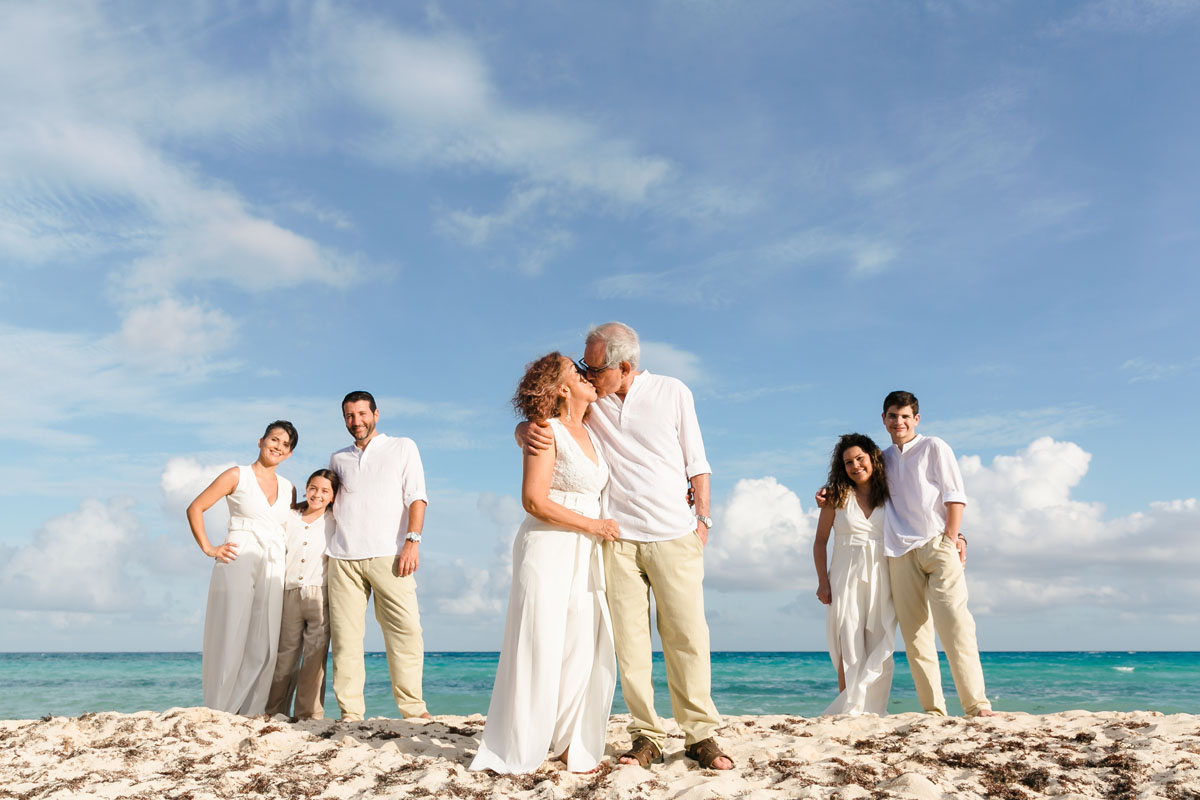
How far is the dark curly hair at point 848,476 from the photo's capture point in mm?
6555

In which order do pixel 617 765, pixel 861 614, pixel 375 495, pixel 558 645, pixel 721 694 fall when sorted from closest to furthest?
pixel 558 645, pixel 617 765, pixel 375 495, pixel 861 614, pixel 721 694

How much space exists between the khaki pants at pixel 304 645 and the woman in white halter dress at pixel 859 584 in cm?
385

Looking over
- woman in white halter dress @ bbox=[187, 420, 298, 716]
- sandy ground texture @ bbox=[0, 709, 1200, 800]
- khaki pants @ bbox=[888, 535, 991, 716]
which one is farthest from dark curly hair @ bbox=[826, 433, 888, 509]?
woman in white halter dress @ bbox=[187, 420, 298, 716]

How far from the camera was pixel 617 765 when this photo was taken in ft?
14.4

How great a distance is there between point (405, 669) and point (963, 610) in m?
4.05

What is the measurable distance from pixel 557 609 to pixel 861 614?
3.21 m

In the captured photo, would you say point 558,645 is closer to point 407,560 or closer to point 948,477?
point 407,560

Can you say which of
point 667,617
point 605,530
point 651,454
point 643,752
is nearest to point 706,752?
point 643,752

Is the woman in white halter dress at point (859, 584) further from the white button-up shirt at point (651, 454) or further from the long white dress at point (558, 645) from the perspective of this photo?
the long white dress at point (558, 645)

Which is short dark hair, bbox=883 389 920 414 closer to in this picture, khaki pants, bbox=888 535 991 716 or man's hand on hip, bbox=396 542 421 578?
khaki pants, bbox=888 535 991 716

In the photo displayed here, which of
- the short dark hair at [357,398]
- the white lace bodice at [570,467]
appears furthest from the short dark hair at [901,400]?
the short dark hair at [357,398]

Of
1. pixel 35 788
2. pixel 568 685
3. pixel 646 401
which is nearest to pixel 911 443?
pixel 646 401

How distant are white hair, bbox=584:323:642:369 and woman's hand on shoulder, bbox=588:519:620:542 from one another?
807 mm

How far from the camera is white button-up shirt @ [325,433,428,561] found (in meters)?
6.29
